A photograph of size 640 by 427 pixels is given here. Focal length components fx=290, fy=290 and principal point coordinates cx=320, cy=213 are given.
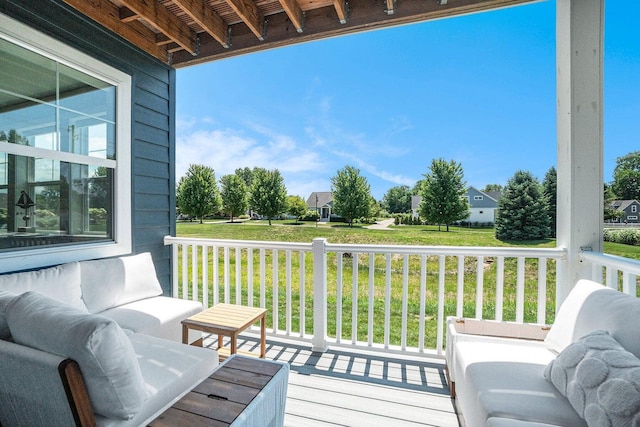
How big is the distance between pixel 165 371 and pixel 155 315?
99 centimetres

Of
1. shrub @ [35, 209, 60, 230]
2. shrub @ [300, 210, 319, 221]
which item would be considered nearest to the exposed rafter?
shrub @ [35, 209, 60, 230]

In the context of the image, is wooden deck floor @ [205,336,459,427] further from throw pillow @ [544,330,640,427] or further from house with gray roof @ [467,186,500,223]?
house with gray roof @ [467,186,500,223]

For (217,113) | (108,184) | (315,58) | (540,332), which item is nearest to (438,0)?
(540,332)

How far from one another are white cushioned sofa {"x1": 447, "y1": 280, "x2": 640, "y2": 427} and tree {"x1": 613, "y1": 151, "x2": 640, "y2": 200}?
866mm

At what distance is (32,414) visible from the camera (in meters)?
1.09

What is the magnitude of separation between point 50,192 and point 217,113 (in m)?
10.4

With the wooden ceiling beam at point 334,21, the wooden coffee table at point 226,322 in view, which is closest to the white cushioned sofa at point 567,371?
the wooden coffee table at point 226,322

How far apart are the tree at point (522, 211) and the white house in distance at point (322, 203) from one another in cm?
370

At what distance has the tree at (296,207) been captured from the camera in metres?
7.41

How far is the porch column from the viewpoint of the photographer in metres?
2.12

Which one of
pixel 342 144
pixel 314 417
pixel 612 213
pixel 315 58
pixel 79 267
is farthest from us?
pixel 342 144

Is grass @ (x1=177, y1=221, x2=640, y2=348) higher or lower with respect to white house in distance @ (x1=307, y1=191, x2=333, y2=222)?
lower

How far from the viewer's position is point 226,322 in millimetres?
2258

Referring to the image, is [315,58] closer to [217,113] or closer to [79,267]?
[217,113]
